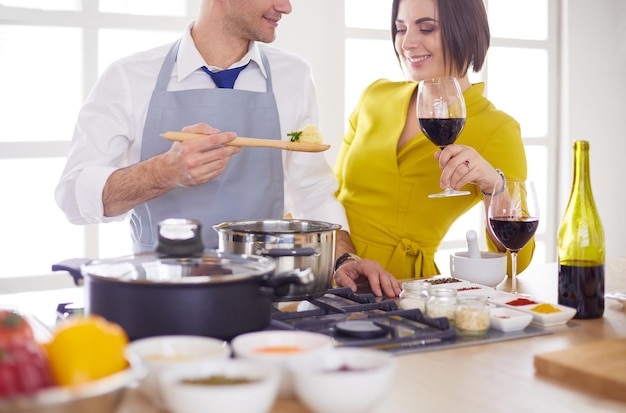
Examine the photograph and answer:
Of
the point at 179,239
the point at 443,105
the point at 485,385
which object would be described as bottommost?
the point at 485,385

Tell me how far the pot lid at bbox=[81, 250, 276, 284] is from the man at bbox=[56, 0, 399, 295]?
2.60 ft

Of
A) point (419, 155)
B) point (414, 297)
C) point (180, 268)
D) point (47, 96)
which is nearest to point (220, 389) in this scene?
point (180, 268)

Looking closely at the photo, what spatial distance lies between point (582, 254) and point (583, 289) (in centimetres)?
8

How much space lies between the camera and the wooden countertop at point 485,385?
1.10 metres

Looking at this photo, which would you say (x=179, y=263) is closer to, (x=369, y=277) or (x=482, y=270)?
(x=369, y=277)

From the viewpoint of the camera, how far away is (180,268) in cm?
132

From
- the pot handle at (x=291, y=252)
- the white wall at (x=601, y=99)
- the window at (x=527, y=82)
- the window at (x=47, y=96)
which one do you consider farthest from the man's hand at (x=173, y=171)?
the white wall at (x=601, y=99)

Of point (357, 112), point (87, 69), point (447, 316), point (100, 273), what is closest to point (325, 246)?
point (447, 316)

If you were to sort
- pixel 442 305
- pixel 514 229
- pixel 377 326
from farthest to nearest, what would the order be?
pixel 514 229 → pixel 442 305 → pixel 377 326

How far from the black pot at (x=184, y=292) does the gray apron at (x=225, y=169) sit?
934 mm

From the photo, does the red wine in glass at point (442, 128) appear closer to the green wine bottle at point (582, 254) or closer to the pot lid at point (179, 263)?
the green wine bottle at point (582, 254)

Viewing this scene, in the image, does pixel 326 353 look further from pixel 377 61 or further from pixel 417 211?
pixel 377 61

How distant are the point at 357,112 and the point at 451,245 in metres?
2.34

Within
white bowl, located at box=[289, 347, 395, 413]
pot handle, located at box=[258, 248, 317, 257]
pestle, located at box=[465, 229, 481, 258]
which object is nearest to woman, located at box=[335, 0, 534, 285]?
pestle, located at box=[465, 229, 481, 258]
